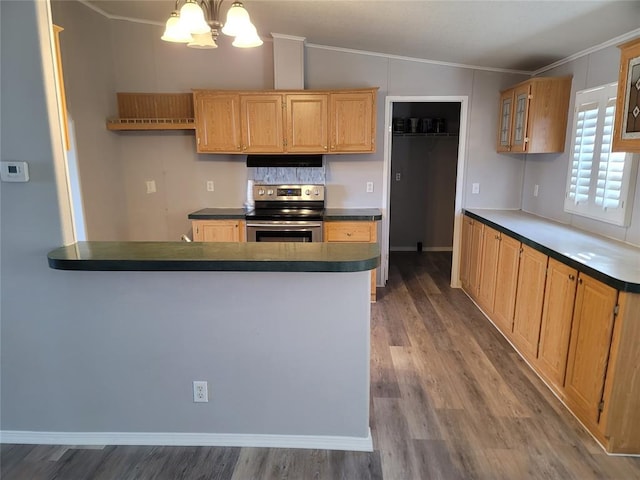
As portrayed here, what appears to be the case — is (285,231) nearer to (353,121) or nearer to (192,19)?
(353,121)

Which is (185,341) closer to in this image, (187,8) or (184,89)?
(187,8)

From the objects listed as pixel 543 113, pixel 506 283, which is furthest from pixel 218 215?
pixel 543 113

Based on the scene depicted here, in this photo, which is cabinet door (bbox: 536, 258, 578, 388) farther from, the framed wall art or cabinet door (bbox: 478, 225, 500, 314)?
cabinet door (bbox: 478, 225, 500, 314)

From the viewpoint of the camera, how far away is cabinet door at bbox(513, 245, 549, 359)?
279cm

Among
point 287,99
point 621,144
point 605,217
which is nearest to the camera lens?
point 621,144

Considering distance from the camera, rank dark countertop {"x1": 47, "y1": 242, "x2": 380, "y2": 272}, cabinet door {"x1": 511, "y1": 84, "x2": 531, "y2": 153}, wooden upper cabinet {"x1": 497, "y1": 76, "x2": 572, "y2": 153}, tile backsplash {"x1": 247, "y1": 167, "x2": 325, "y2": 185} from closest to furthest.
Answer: dark countertop {"x1": 47, "y1": 242, "x2": 380, "y2": 272} < wooden upper cabinet {"x1": 497, "y1": 76, "x2": 572, "y2": 153} < cabinet door {"x1": 511, "y1": 84, "x2": 531, "y2": 153} < tile backsplash {"x1": 247, "y1": 167, "x2": 325, "y2": 185}

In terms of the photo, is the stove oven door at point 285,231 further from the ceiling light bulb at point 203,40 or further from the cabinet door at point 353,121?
the ceiling light bulb at point 203,40

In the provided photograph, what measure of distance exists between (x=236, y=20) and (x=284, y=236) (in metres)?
2.29

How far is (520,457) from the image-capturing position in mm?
2064

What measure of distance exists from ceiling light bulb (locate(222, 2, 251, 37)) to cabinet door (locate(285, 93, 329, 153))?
1.99m

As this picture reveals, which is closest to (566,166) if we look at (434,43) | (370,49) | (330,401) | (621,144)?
(621,144)

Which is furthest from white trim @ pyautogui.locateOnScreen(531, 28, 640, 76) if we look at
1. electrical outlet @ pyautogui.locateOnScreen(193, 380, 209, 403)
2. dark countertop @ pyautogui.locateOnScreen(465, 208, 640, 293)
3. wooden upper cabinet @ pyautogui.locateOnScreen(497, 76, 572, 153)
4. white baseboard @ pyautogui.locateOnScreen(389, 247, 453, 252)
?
electrical outlet @ pyautogui.locateOnScreen(193, 380, 209, 403)

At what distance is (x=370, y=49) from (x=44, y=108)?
317cm

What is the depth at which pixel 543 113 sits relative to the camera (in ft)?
11.6
